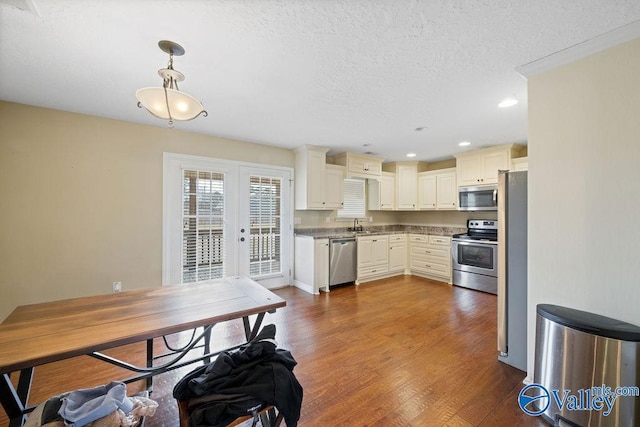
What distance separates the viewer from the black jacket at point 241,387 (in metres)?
1.03

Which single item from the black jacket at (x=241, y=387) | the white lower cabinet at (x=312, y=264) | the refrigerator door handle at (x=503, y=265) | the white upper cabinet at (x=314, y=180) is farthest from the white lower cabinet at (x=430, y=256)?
the black jacket at (x=241, y=387)

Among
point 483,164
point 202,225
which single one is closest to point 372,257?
point 483,164

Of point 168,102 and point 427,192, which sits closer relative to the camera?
point 168,102

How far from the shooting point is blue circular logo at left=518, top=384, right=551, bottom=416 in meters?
1.62

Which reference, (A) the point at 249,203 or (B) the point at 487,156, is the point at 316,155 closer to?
(A) the point at 249,203

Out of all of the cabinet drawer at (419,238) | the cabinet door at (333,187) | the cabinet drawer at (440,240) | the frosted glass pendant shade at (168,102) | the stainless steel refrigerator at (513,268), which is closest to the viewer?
the frosted glass pendant shade at (168,102)

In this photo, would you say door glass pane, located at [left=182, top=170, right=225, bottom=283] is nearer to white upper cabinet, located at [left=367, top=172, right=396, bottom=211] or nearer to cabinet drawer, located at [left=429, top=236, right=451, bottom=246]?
white upper cabinet, located at [left=367, top=172, right=396, bottom=211]

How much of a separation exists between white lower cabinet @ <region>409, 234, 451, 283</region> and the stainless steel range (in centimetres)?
Result: 19

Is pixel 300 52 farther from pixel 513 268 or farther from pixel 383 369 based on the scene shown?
pixel 383 369

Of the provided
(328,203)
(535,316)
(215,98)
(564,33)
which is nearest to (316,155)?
(328,203)

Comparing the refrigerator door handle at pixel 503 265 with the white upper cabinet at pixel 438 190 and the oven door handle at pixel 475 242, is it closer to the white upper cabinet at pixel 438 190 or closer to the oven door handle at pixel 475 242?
the oven door handle at pixel 475 242

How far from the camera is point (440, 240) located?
482 cm

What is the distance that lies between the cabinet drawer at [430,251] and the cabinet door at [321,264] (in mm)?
2140

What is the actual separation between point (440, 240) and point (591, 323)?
345 cm
